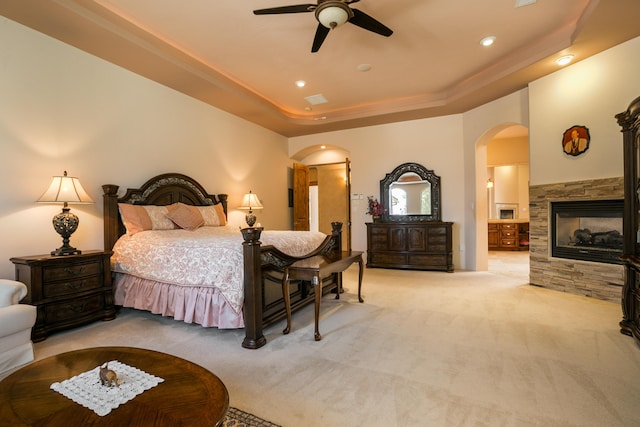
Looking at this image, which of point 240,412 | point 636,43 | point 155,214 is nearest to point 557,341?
point 240,412

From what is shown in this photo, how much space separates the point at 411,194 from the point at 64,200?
536 cm

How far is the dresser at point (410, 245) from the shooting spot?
18.3 feet

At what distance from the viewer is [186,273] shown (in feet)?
9.41

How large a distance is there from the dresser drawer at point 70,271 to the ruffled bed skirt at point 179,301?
37 cm

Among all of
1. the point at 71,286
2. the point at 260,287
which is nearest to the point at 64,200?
the point at 71,286

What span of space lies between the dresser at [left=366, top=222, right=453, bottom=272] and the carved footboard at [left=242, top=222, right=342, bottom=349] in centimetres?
297

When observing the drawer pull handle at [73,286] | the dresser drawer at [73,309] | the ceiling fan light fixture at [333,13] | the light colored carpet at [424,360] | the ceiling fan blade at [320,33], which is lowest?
the light colored carpet at [424,360]

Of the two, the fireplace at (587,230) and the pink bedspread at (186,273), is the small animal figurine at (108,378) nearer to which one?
the pink bedspread at (186,273)

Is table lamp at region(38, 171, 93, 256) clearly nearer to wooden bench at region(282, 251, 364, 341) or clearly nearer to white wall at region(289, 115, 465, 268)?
wooden bench at region(282, 251, 364, 341)

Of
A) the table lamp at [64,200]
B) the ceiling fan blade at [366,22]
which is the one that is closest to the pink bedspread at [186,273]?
the table lamp at [64,200]

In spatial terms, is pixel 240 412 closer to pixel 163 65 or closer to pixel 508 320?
pixel 508 320

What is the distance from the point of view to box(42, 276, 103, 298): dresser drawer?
109 inches

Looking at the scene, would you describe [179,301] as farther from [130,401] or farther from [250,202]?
[250,202]

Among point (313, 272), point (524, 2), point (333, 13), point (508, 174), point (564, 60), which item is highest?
point (524, 2)
